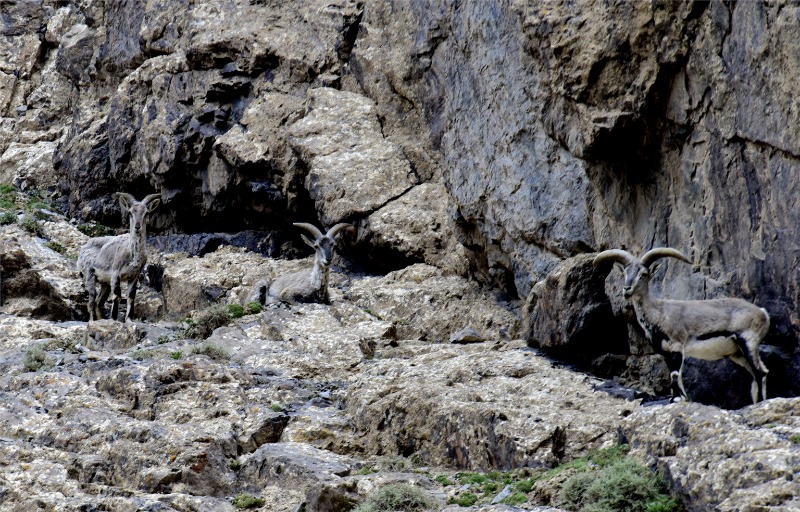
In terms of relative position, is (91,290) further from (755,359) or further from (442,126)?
(755,359)

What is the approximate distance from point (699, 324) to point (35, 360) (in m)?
10.3

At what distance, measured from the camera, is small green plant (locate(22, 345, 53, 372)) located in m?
15.9

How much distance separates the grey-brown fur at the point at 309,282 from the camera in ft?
67.7

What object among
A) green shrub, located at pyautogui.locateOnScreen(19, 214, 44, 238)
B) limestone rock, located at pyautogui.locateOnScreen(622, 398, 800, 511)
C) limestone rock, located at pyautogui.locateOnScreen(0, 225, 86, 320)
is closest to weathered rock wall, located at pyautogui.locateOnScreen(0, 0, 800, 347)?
limestone rock, located at pyautogui.locateOnScreen(622, 398, 800, 511)

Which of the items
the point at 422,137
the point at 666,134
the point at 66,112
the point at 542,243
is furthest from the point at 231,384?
the point at 66,112

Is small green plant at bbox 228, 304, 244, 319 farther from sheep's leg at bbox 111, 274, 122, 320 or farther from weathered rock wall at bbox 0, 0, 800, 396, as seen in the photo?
weathered rock wall at bbox 0, 0, 800, 396

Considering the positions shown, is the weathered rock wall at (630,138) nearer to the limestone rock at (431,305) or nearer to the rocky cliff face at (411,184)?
the rocky cliff face at (411,184)

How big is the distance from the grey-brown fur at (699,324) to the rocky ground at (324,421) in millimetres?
1008

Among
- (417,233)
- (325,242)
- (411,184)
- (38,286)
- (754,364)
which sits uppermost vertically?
(411,184)

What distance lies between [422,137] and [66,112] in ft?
46.3

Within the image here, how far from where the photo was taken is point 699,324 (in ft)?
41.2

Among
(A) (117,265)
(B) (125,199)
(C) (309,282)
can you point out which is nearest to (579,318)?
(C) (309,282)

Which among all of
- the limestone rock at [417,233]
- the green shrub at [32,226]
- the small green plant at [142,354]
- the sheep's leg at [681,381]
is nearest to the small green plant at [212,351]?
the small green plant at [142,354]

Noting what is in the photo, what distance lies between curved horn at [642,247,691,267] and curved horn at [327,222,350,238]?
935cm
